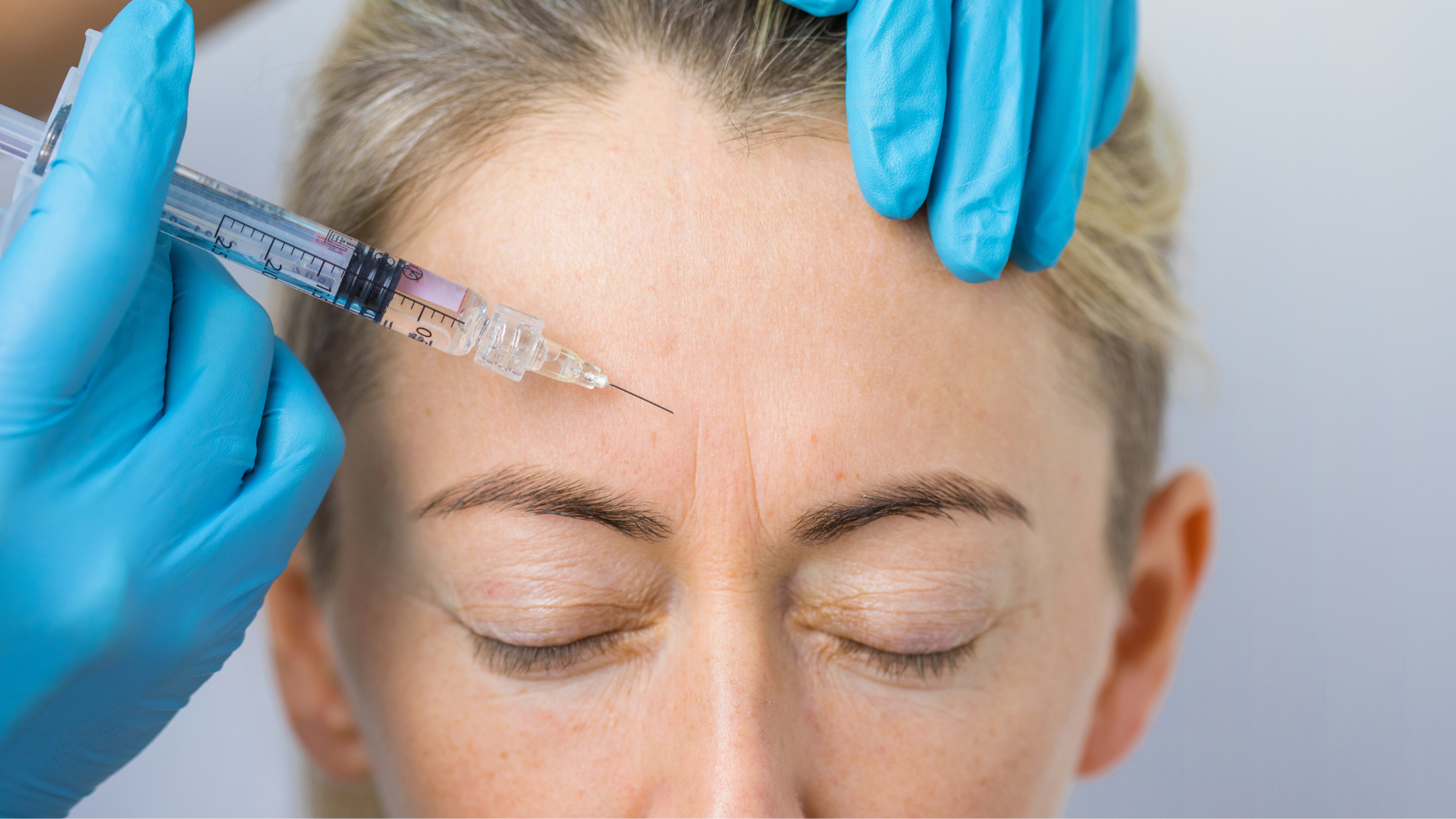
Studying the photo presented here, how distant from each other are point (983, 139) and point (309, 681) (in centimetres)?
118

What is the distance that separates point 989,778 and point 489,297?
812 mm

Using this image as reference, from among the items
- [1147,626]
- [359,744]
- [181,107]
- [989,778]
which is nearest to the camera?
[181,107]

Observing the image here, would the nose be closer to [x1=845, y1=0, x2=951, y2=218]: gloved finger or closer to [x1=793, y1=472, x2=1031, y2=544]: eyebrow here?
[x1=793, y1=472, x2=1031, y2=544]: eyebrow

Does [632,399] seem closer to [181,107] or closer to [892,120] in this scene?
[892,120]

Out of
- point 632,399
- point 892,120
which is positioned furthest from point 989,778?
point 892,120

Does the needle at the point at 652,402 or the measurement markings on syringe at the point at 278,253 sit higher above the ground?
the measurement markings on syringe at the point at 278,253

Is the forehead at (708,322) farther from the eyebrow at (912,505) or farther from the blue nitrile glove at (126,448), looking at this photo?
the blue nitrile glove at (126,448)

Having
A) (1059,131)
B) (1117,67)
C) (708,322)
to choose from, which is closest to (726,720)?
(708,322)

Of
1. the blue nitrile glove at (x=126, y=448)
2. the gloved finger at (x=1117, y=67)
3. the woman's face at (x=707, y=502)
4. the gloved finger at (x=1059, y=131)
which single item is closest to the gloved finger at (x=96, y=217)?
the blue nitrile glove at (x=126, y=448)

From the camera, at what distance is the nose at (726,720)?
1.04 metres

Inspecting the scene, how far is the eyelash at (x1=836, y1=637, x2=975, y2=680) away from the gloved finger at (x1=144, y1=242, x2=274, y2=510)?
68 cm

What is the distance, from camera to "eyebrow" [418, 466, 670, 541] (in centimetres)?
104

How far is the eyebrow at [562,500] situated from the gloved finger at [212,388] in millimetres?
243

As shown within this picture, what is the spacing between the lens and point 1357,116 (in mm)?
2176
